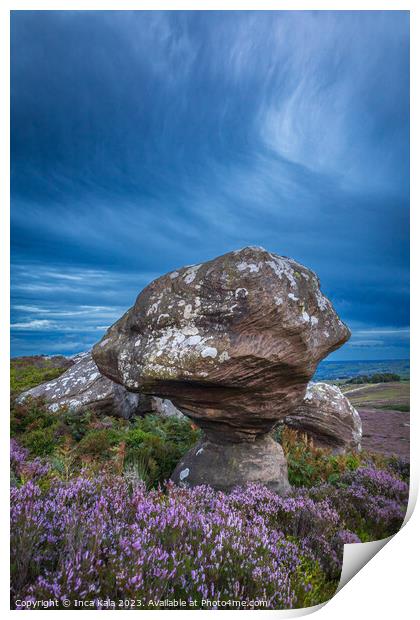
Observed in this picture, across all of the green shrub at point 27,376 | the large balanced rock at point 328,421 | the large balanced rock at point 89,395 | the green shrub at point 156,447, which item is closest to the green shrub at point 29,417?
the large balanced rock at point 89,395

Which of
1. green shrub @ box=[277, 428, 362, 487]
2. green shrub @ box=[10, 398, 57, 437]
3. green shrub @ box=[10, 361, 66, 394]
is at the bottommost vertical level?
green shrub @ box=[277, 428, 362, 487]

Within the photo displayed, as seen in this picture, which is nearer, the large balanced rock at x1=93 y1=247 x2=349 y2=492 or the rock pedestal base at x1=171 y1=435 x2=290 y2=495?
the large balanced rock at x1=93 y1=247 x2=349 y2=492

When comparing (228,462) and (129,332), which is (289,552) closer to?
(228,462)

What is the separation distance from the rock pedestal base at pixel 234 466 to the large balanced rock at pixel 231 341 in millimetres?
20

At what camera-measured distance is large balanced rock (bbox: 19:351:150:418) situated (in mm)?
9875

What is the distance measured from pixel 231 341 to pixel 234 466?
2124 millimetres

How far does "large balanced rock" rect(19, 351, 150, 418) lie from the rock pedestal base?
3900mm

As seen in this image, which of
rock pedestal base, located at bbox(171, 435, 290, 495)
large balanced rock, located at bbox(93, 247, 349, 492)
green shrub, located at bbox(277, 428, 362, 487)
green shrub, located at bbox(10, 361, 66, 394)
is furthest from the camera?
green shrub, located at bbox(10, 361, 66, 394)

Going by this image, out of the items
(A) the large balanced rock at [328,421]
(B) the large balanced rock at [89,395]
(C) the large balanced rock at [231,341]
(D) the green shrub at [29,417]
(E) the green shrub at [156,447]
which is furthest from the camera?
(B) the large balanced rock at [89,395]

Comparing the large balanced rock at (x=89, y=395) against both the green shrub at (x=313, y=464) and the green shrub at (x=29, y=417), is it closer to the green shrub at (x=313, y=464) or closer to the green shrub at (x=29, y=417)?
the green shrub at (x=29, y=417)

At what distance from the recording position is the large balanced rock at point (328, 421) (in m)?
9.37

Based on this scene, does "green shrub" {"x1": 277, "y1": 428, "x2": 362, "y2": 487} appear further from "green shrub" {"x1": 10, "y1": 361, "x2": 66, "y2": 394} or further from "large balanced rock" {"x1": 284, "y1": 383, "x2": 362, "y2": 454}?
"green shrub" {"x1": 10, "y1": 361, "x2": 66, "y2": 394}

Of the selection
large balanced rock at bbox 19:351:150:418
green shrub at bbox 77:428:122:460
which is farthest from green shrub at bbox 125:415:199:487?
large balanced rock at bbox 19:351:150:418

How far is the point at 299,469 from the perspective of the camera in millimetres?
7199
